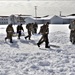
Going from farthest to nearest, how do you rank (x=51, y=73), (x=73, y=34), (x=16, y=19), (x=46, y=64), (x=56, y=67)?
(x=16, y=19) → (x=73, y=34) → (x=46, y=64) → (x=56, y=67) → (x=51, y=73)

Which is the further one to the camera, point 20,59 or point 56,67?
point 20,59

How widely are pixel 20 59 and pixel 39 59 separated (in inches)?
30.3

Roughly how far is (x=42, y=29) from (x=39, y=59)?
145 inches

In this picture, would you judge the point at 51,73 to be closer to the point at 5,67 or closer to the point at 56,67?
the point at 56,67

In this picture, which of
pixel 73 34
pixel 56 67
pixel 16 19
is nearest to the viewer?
pixel 56 67

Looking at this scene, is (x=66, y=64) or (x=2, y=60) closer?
(x=66, y=64)

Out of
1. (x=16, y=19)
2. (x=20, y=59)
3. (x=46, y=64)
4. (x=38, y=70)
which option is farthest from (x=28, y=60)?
(x=16, y=19)

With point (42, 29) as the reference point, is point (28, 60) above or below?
below

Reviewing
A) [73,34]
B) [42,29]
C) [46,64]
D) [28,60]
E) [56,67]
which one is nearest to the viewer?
[56,67]

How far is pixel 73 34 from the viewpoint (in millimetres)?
12922

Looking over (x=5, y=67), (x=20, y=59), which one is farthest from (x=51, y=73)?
(x=20, y=59)

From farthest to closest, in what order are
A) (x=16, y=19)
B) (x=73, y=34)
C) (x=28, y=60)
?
(x=16, y=19) < (x=73, y=34) < (x=28, y=60)

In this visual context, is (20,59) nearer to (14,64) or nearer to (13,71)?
(14,64)

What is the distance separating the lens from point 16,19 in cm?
8362
